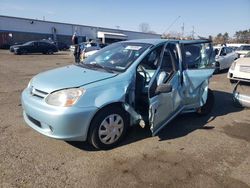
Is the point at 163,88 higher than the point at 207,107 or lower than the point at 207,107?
higher

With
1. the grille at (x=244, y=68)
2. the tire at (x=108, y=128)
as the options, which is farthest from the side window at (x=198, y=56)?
the grille at (x=244, y=68)

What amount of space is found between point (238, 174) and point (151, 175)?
1204 mm

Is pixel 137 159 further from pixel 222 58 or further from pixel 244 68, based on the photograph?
pixel 222 58

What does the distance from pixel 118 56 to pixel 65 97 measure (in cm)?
153

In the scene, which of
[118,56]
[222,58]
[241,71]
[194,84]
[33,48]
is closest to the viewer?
[118,56]

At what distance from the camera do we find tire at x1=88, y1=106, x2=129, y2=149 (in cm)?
392

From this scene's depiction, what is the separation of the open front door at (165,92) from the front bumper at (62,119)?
1.00 m

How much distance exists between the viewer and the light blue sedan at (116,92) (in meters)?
3.74

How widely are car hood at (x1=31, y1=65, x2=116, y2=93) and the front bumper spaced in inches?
9.6

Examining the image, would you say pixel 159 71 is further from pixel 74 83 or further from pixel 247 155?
pixel 247 155

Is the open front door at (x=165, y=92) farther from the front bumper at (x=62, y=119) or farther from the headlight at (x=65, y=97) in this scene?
the headlight at (x=65, y=97)

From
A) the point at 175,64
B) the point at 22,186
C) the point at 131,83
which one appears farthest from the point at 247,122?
the point at 22,186

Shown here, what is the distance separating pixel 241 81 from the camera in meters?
7.55

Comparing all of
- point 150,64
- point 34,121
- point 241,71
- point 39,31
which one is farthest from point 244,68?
point 39,31
